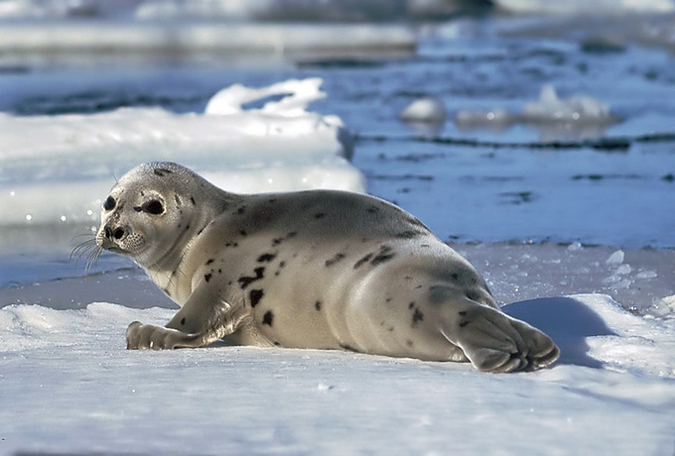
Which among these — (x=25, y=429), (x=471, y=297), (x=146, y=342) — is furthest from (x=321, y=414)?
(x=146, y=342)

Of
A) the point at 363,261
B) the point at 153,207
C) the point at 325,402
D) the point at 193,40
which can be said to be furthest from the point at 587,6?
the point at 325,402

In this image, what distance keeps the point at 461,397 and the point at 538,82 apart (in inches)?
339

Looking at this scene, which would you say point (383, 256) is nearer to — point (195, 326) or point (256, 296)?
point (256, 296)

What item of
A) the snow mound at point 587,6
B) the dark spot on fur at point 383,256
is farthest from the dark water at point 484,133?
the snow mound at point 587,6

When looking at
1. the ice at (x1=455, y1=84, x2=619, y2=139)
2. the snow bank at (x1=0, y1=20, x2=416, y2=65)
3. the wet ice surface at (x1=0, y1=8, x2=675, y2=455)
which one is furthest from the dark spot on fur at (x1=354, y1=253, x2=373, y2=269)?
the snow bank at (x1=0, y1=20, x2=416, y2=65)

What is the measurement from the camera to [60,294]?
3.63 meters

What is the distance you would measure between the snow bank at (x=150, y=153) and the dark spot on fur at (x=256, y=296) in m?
2.15

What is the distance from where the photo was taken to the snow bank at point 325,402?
1787 millimetres

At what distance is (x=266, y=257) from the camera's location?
2.80 m

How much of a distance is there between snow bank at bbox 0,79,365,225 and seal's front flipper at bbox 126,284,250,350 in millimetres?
2109

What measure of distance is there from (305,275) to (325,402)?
698mm

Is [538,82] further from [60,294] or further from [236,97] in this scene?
[60,294]

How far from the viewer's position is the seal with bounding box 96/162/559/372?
242 cm

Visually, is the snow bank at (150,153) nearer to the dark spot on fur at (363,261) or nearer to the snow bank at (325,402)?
the snow bank at (325,402)
